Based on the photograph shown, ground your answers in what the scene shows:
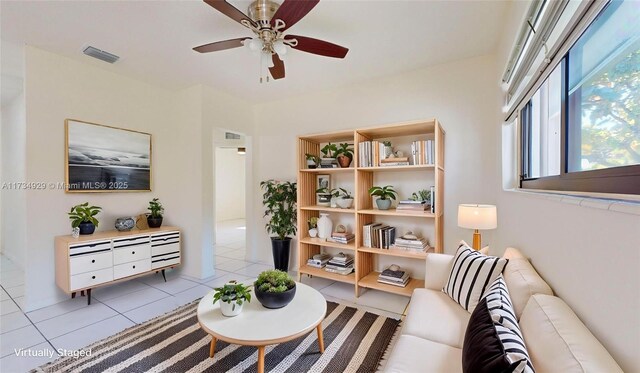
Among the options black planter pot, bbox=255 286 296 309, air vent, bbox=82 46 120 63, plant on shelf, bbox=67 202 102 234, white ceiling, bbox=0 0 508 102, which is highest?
air vent, bbox=82 46 120 63

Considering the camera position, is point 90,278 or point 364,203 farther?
point 364,203

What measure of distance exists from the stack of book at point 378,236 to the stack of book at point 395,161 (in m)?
0.70

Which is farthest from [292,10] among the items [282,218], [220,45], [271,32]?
[282,218]

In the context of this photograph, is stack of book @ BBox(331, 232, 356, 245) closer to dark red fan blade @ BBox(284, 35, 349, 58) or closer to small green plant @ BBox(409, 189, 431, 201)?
small green plant @ BBox(409, 189, 431, 201)

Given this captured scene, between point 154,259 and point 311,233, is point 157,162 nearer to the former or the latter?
point 154,259

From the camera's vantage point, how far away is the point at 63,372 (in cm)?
168

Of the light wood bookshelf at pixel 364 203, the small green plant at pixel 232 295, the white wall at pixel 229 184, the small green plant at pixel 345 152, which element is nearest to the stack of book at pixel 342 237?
the light wood bookshelf at pixel 364 203

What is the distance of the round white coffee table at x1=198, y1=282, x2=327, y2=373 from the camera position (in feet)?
4.74

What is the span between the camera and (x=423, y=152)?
105 inches

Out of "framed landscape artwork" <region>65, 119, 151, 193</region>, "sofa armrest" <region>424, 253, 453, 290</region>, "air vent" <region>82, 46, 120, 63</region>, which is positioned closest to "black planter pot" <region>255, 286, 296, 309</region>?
"sofa armrest" <region>424, 253, 453, 290</region>

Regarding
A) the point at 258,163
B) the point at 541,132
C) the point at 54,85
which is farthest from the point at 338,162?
the point at 54,85

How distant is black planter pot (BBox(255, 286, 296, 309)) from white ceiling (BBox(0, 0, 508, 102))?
78.4 inches

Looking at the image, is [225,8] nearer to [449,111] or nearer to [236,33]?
[236,33]

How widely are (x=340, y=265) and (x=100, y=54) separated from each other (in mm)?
3361
